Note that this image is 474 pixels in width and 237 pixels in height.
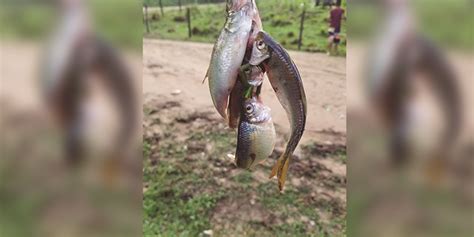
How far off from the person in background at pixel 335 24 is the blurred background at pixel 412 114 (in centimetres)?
44

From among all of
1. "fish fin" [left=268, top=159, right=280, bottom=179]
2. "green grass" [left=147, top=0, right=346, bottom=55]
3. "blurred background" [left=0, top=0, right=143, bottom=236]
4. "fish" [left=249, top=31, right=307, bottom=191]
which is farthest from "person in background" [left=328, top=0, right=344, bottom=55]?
"blurred background" [left=0, top=0, right=143, bottom=236]

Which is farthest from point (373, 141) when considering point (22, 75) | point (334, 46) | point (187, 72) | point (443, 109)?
point (22, 75)

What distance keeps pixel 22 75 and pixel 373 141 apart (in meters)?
1.12

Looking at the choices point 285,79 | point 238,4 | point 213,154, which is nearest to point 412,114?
point 285,79

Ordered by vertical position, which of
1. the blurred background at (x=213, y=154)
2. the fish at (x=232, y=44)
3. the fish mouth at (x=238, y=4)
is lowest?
the blurred background at (x=213, y=154)

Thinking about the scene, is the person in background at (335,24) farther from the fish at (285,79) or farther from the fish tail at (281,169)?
the fish tail at (281,169)

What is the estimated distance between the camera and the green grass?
228 centimetres

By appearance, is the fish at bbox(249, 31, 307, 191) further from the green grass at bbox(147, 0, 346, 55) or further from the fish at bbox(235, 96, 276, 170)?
the green grass at bbox(147, 0, 346, 55)

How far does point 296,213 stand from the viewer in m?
2.39

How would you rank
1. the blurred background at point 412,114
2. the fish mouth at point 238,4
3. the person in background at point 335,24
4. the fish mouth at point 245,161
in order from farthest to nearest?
the person in background at point 335,24, the fish mouth at point 245,161, the fish mouth at point 238,4, the blurred background at point 412,114

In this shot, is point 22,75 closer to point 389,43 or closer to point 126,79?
point 126,79

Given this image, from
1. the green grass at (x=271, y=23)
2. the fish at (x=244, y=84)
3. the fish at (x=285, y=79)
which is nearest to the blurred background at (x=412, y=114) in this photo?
the fish at (x=285, y=79)

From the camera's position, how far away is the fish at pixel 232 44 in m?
1.98

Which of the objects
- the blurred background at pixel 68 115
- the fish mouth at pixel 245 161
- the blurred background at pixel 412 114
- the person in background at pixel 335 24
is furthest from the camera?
the person in background at pixel 335 24
